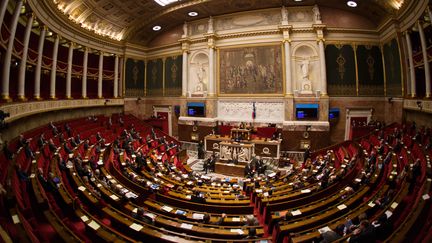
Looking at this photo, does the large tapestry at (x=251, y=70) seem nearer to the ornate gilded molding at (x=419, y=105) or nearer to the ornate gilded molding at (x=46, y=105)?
the ornate gilded molding at (x=419, y=105)

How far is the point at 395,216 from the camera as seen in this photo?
499 cm

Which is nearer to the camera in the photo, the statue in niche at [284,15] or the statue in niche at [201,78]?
the statue in niche at [284,15]

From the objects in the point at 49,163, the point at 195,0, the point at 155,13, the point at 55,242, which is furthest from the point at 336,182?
the point at 155,13

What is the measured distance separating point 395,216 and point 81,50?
20.6 m

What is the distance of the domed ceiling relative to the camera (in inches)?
581

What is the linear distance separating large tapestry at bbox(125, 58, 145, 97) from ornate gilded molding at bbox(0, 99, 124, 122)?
5.09ft

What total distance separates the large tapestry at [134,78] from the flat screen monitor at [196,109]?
5.99 metres

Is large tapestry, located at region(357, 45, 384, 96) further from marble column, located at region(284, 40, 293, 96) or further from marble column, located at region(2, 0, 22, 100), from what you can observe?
marble column, located at region(2, 0, 22, 100)

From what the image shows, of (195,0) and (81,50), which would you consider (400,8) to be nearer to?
(195,0)

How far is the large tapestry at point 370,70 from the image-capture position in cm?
1622

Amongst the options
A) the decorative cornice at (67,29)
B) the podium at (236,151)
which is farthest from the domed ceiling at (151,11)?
the podium at (236,151)

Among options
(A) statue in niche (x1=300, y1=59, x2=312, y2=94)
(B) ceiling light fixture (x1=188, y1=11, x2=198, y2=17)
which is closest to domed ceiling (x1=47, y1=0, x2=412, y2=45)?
(B) ceiling light fixture (x1=188, y1=11, x2=198, y2=17)

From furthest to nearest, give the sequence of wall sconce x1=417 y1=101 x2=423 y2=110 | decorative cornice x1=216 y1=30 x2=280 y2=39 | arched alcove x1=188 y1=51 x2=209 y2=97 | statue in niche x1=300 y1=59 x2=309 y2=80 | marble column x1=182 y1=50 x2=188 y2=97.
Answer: marble column x1=182 y1=50 x2=188 y2=97, arched alcove x1=188 y1=51 x2=209 y2=97, decorative cornice x1=216 y1=30 x2=280 y2=39, statue in niche x1=300 y1=59 x2=309 y2=80, wall sconce x1=417 y1=101 x2=423 y2=110

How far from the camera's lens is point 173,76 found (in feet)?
70.6
